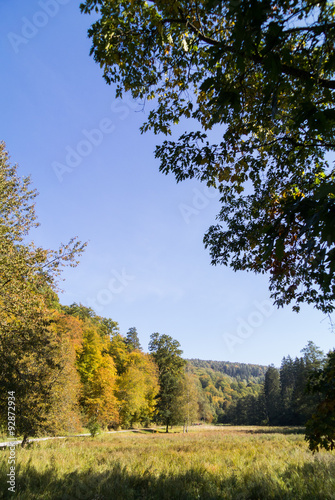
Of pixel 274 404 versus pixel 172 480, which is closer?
pixel 172 480

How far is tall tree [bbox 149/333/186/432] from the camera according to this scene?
4194 cm

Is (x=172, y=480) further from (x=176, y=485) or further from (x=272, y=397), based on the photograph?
(x=272, y=397)

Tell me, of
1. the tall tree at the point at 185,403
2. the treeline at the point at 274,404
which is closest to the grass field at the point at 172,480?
the tall tree at the point at 185,403

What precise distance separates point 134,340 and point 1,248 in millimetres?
64066

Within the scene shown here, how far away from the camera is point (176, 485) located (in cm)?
618

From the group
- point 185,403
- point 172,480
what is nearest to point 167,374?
point 185,403

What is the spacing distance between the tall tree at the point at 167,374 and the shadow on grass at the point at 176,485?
38.3 metres

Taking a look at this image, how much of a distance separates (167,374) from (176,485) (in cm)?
4312

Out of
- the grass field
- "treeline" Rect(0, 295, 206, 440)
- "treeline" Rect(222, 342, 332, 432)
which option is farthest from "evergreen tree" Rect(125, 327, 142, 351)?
the grass field

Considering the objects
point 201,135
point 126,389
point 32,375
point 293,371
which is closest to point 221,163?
point 201,135

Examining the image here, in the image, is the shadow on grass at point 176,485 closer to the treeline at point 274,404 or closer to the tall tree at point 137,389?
the tall tree at point 137,389

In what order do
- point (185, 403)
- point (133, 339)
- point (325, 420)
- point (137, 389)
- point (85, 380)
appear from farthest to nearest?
point (133, 339) < point (185, 403) < point (137, 389) < point (85, 380) < point (325, 420)

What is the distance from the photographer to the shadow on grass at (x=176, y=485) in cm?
549

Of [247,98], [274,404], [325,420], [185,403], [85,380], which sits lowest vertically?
[274,404]
